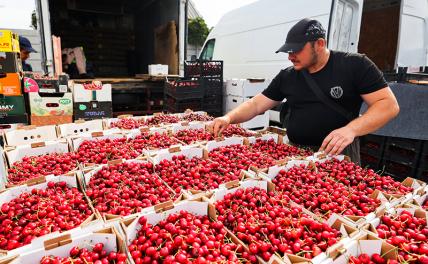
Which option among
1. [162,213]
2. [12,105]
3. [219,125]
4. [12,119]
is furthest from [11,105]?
[162,213]

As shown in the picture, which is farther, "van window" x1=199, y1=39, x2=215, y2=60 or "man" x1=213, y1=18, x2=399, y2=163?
"van window" x1=199, y1=39, x2=215, y2=60

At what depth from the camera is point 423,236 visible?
1.62 m

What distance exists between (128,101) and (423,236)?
7076mm

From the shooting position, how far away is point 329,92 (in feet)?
9.68

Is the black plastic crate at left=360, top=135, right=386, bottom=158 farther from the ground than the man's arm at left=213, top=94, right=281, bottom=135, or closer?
closer

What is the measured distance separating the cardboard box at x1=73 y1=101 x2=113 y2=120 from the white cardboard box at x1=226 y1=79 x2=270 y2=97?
9.64 ft

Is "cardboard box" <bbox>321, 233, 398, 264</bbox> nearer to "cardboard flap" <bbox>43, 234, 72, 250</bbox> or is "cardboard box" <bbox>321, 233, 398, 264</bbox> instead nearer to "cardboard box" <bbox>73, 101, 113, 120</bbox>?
"cardboard flap" <bbox>43, 234, 72, 250</bbox>

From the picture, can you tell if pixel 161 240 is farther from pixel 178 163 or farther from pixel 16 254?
pixel 178 163

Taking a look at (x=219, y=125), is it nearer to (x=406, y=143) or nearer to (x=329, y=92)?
(x=329, y=92)

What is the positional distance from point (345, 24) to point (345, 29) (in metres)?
0.09

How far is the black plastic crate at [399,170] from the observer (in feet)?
13.3

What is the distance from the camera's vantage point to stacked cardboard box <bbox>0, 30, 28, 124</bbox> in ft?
14.6

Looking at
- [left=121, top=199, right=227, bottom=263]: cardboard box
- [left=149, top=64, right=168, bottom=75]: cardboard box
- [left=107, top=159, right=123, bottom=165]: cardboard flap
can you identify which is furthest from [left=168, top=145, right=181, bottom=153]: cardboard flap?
[left=149, top=64, right=168, bottom=75]: cardboard box

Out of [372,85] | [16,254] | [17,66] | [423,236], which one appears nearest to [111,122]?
[17,66]
